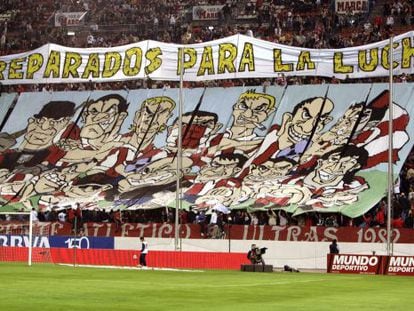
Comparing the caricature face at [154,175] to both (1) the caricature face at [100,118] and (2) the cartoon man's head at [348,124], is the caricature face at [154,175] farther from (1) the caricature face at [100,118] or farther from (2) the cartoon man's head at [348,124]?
(2) the cartoon man's head at [348,124]

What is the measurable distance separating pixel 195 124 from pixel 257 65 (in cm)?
491

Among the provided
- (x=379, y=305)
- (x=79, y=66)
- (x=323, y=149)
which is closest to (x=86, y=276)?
(x=379, y=305)

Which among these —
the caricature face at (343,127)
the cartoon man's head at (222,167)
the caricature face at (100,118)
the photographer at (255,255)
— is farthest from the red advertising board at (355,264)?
the caricature face at (100,118)

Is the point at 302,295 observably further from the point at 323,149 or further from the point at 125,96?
the point at 125,96

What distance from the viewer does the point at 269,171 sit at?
192ft

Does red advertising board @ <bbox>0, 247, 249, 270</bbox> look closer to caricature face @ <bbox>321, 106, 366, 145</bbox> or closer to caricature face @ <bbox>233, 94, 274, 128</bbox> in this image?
caricature face @ <bbox>321, 106, 366, 145</bbox>

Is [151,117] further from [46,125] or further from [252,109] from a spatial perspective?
[46,125]

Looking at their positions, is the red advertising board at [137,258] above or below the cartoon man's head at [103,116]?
below

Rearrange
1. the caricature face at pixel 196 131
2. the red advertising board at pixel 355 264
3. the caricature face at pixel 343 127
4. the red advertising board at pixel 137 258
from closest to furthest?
the red advertising board at pixel 355 264
the red advertising board at pixel 137 258
the caricature face at pixel 343 127
the caricature face at pixel 196 131

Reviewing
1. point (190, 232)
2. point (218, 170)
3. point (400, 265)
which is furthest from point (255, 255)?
point (218, 170)

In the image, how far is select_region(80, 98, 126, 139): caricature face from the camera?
6631 centimetres

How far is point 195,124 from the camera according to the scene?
64.0m

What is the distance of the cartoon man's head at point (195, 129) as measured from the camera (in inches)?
2480

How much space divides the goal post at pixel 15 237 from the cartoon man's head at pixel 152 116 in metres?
9.26
